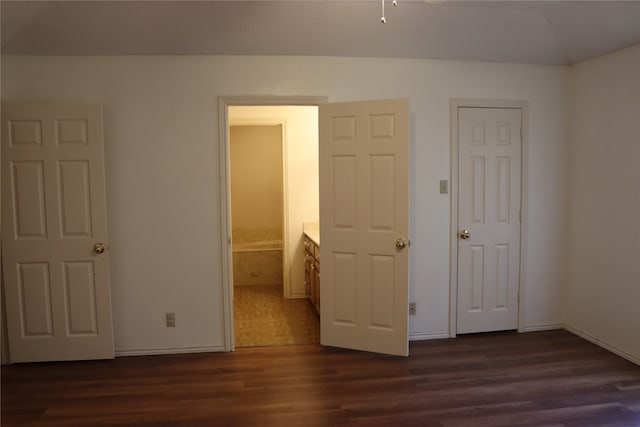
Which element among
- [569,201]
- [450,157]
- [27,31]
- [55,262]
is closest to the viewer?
[27,31]

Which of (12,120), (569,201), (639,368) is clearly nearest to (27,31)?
(12,120)

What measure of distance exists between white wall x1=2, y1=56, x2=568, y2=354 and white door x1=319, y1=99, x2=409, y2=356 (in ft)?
1.23

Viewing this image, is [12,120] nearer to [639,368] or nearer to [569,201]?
[569,201]

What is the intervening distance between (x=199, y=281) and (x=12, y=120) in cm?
188

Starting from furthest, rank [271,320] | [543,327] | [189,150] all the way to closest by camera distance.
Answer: [271,320] → [543,327] → [189,150]

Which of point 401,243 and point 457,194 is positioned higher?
point 457,194

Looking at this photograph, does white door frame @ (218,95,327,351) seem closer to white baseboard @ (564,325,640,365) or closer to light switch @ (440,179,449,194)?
light switch @ (440,179,449,194)

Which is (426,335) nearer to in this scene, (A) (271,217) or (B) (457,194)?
(B) (457,194)

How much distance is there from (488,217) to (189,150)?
106 inches

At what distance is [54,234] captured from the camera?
11.3 ft

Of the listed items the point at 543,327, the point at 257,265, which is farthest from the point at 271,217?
the point at 543,327

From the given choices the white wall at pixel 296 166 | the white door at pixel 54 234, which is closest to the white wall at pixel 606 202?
the white wall at pixel 296 166

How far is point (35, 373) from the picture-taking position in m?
3.34

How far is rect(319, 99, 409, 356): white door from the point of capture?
3.49 m
